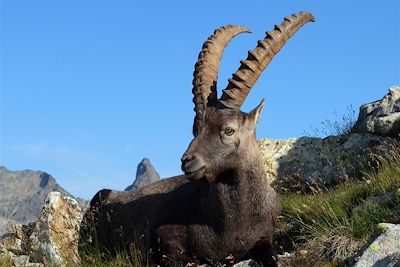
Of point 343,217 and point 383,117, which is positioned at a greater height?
point 383,117

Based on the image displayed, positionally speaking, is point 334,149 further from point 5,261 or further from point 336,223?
point 5,261

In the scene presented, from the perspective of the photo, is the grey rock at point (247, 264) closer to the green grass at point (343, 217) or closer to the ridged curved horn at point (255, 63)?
the green grass at point (343, 217)

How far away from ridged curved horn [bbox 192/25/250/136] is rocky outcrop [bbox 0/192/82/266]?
3.05m

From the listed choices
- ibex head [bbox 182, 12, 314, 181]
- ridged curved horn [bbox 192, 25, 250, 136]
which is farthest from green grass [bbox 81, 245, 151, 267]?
ridged curved horn [bbox 192, 25, 250, 136]

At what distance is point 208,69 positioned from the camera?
35.6 feet

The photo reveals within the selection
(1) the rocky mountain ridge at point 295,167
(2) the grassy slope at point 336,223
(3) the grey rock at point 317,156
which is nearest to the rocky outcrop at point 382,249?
(2) the grassy slope at point 336,223

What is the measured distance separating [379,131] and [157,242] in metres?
7.66

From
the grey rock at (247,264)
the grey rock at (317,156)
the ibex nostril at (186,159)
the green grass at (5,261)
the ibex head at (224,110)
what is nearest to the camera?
the ibex nostril at (186,159)

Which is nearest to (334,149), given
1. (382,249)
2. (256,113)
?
(256,113)

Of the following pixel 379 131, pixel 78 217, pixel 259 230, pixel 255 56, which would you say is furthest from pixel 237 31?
pixel 379 131

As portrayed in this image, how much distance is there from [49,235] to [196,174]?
4137 mm

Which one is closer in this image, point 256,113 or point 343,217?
point 256,113

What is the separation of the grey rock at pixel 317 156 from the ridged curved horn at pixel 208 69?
4533 mm

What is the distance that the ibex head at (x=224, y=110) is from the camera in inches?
361
